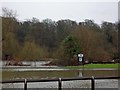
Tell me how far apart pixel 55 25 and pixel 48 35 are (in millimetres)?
3557

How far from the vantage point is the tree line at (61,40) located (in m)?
57.5

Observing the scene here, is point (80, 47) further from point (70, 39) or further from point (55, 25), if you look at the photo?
point (55, 25)

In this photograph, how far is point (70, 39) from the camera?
191 ft

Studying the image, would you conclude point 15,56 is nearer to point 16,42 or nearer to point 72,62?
point 16,42

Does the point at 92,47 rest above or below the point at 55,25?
below

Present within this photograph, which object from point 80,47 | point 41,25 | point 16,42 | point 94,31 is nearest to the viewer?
point 16,42

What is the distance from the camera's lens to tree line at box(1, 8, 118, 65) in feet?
189

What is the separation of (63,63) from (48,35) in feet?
34.6

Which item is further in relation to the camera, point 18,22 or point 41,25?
point 41,25

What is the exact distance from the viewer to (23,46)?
59500mm

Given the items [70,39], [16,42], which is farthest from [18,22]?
[70,39]

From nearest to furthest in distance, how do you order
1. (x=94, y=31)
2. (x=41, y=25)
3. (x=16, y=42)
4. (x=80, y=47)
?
(x=16, y=42) < (x=80, y=47) < (x=94, y=31) < (x=41, y=25)

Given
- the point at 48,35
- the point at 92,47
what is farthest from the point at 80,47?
the point at 48,35

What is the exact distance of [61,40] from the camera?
65.3 metres
